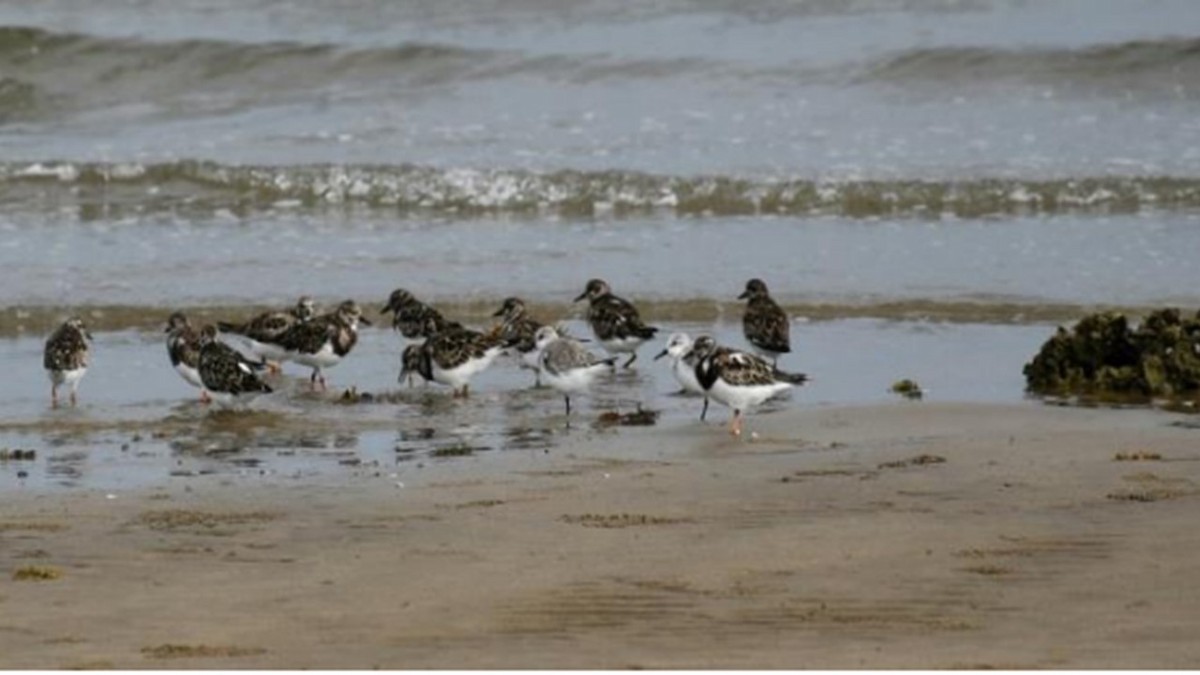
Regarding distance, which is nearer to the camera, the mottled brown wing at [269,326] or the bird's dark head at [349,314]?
the bird's dark head at [349,314]

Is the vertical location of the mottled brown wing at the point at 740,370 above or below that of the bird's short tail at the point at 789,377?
above

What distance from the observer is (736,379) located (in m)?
14.9

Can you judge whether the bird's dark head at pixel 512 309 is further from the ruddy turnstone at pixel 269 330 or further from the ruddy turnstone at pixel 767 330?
the ruddy turnstone at pixel 767 330

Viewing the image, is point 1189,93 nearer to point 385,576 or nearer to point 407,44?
point 407,44

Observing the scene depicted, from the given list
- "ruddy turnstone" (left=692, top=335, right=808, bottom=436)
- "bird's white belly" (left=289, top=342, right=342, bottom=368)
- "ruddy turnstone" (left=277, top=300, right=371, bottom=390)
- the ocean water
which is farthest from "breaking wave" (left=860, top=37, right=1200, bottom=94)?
"ruddy turnstone" (left=692, top=335, right=808, bottom=436)

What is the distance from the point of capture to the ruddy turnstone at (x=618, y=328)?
1773 centimetres

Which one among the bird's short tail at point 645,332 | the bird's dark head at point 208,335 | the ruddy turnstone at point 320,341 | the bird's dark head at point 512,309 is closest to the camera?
the bird's dark head at point 208,335

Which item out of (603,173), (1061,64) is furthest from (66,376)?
(1061,64)

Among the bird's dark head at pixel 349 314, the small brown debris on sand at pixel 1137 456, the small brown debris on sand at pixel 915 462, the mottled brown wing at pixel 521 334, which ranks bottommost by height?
the small brown debris on sand at pixel 915 462

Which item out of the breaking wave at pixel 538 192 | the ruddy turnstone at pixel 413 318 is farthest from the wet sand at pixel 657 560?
the breaking wave at pixel 538 192

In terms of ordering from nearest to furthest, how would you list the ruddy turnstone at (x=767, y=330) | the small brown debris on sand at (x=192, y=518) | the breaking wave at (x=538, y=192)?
the small brown debris on sand at (x=192, y=518) < the ruddy turnstone at (x=767, y=330) < the breaking wave at (x=538, y=192)

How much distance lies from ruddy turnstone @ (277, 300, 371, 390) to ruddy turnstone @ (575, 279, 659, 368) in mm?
1721

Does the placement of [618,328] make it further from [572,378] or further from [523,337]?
[572,378]

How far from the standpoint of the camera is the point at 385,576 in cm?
1058
